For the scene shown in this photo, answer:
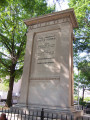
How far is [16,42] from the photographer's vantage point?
16.3 metres

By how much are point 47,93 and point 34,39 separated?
383 centimetres

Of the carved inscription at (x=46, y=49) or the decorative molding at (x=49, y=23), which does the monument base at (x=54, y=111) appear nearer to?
the carved inscription at (x=46, y=49)

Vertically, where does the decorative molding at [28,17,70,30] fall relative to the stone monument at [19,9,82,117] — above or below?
above

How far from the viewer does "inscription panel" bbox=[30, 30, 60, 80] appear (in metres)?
7.58

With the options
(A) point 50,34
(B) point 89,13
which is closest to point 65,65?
(A) point 50,34

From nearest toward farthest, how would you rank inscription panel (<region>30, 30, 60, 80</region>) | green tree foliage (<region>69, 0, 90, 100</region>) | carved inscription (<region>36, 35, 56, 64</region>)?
inscription panel (<region>30, 30, 60, 80</region>)
carved inscription (<region>36, 35, 56, 64</region>)
green tree foliage (<region>69, 0, 90, 100</region>)

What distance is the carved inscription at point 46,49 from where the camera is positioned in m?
7.89

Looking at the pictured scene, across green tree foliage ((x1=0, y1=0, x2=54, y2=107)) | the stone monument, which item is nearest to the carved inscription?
the stone monument

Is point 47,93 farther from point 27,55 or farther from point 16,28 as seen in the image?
point 16,28

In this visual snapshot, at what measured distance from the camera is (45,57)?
316 inches

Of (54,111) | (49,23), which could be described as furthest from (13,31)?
(54,111)

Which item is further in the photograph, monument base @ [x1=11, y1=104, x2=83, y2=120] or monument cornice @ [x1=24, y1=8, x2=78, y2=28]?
monument cornice @ [x1=24, y1=8, x2=78, y2=28]

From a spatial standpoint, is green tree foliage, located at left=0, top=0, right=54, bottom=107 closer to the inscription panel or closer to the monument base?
the inscription panel

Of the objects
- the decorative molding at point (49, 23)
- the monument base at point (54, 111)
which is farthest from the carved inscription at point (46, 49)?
the monument base at point (54, 111)
